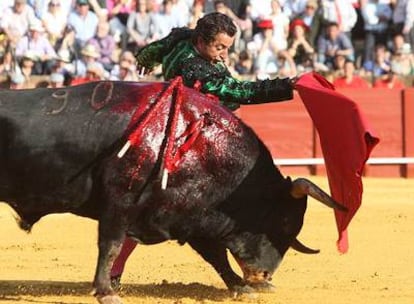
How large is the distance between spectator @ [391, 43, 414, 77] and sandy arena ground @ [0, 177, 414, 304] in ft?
15.6

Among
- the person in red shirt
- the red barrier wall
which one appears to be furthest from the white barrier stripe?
the person in red shirt

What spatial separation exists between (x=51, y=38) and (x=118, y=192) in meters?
8.58

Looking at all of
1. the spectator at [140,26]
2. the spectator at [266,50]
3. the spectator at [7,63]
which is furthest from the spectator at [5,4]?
the spectator at [266,50]

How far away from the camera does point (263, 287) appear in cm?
639

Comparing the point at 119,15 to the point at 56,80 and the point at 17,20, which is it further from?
the point at 56,80

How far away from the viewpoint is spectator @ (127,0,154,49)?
1425 centimetres

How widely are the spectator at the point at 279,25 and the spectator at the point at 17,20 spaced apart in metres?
2.87

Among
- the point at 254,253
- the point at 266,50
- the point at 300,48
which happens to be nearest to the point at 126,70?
the point at 266,50

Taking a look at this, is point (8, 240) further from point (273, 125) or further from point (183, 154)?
point (273, 125)

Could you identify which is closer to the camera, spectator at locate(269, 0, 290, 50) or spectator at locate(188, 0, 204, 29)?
spectator at locate(188, 0, 204, 29)

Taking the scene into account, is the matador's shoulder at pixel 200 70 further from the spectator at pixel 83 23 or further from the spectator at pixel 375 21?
the spectator at pixel 375 21

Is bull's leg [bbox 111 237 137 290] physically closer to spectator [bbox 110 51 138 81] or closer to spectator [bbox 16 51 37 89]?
spectator [bbox 110 51 138 81]

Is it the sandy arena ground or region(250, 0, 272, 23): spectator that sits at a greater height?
the sandy arena ground

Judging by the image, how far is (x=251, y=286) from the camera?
6.31 meters
